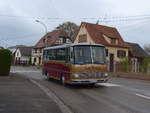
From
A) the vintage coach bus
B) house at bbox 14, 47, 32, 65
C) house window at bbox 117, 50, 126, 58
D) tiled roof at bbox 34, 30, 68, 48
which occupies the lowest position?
the vintage coach bus

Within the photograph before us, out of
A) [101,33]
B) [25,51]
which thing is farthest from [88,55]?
[25,51]

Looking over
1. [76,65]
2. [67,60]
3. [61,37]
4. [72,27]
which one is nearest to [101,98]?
[76,65]

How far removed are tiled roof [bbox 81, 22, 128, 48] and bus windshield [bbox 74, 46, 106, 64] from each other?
34749 millimetres

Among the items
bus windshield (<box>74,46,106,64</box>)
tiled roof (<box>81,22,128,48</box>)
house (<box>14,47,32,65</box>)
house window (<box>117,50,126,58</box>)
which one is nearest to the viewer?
bus windshield (<box>74,46,106,64</box>)

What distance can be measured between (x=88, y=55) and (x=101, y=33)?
38.9 meters

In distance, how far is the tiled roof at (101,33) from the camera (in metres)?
54.3

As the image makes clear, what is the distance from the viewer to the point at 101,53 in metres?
18.3

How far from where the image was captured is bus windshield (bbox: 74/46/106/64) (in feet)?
57.8

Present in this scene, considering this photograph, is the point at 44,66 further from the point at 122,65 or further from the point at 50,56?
the point at 122,65

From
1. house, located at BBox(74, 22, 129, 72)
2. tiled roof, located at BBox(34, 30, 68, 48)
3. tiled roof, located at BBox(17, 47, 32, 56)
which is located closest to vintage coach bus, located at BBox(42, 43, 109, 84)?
house, located at BBox(74, 22, 129, 72)

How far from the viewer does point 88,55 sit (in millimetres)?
17797

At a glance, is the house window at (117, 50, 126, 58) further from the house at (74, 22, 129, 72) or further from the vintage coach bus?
the vintage coach bus

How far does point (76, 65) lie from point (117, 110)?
295 inches

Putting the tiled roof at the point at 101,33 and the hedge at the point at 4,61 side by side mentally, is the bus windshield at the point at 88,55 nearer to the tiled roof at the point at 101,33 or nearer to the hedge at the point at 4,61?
the hedge at the point at 4,61
